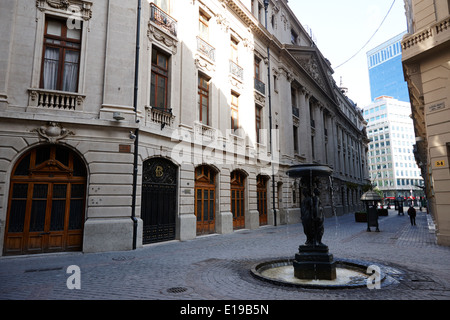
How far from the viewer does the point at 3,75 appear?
10023mm

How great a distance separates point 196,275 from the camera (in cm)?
696

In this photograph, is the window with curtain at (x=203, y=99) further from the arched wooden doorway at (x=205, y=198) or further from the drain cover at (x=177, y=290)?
the drain cover at (x=177, y=290)

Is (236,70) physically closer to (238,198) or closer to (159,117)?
(159,117)

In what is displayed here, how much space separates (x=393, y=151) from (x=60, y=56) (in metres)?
113

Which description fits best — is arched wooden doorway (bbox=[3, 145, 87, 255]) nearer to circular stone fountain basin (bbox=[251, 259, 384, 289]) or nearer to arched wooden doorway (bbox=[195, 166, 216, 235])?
arched wooden doorway (bbox=[195, 166, 216, 235])

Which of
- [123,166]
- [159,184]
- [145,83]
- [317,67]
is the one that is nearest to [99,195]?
[123,166]

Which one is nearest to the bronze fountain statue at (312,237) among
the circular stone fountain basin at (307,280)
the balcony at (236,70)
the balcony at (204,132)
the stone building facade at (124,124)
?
the circular stone fountain basin at (307,280)

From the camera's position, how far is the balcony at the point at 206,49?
1606 centimetres

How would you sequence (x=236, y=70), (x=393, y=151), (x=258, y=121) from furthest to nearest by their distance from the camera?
1. (x=393, y=151)
2. (x=258, y=121)
3. (x=236, y=70)

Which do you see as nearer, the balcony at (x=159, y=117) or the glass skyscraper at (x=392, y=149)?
the balcony at (x=159, y=117)

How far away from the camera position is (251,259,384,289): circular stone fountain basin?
6020 millimetres

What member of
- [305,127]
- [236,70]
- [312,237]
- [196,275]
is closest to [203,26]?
[236,70]

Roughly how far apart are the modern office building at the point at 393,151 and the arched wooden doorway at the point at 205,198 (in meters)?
103
